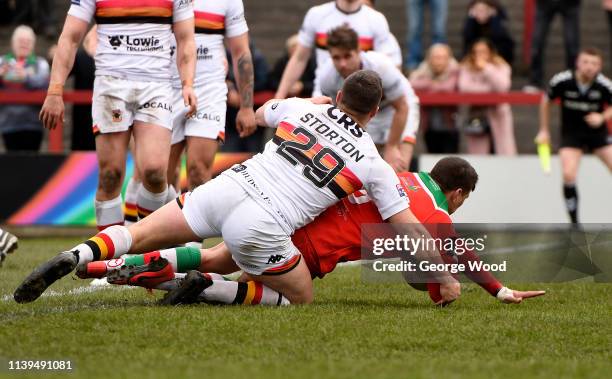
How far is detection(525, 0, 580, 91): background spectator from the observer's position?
17469 mm

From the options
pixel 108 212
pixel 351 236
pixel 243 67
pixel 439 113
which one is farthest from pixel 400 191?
pixel 439 113

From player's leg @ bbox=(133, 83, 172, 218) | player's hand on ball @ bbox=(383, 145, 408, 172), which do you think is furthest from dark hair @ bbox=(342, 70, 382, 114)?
player's hand on ball @ bbox=(383, 145, 408, 172)

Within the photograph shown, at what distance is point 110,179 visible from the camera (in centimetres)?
870

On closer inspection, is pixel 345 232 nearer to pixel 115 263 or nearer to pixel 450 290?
pixel 450 290

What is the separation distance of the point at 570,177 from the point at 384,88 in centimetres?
427

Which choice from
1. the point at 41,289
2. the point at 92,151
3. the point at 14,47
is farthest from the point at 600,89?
the point at 41,289

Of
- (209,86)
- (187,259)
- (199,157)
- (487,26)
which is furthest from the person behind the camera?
(487,26)

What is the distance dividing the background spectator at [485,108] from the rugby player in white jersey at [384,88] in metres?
4.36

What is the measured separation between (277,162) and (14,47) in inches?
316

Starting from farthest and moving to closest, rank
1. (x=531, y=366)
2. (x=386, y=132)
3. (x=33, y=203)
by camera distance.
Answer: (x=33, y=203) → (x=386, y=132) → (x=531, y=366)

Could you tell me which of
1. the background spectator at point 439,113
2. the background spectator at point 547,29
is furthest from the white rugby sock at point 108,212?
the background spectator at point 547,29

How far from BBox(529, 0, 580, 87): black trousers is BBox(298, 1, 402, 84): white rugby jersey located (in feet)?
21.4

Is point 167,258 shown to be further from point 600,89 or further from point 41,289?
point 600,89

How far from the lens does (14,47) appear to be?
14469 mm
